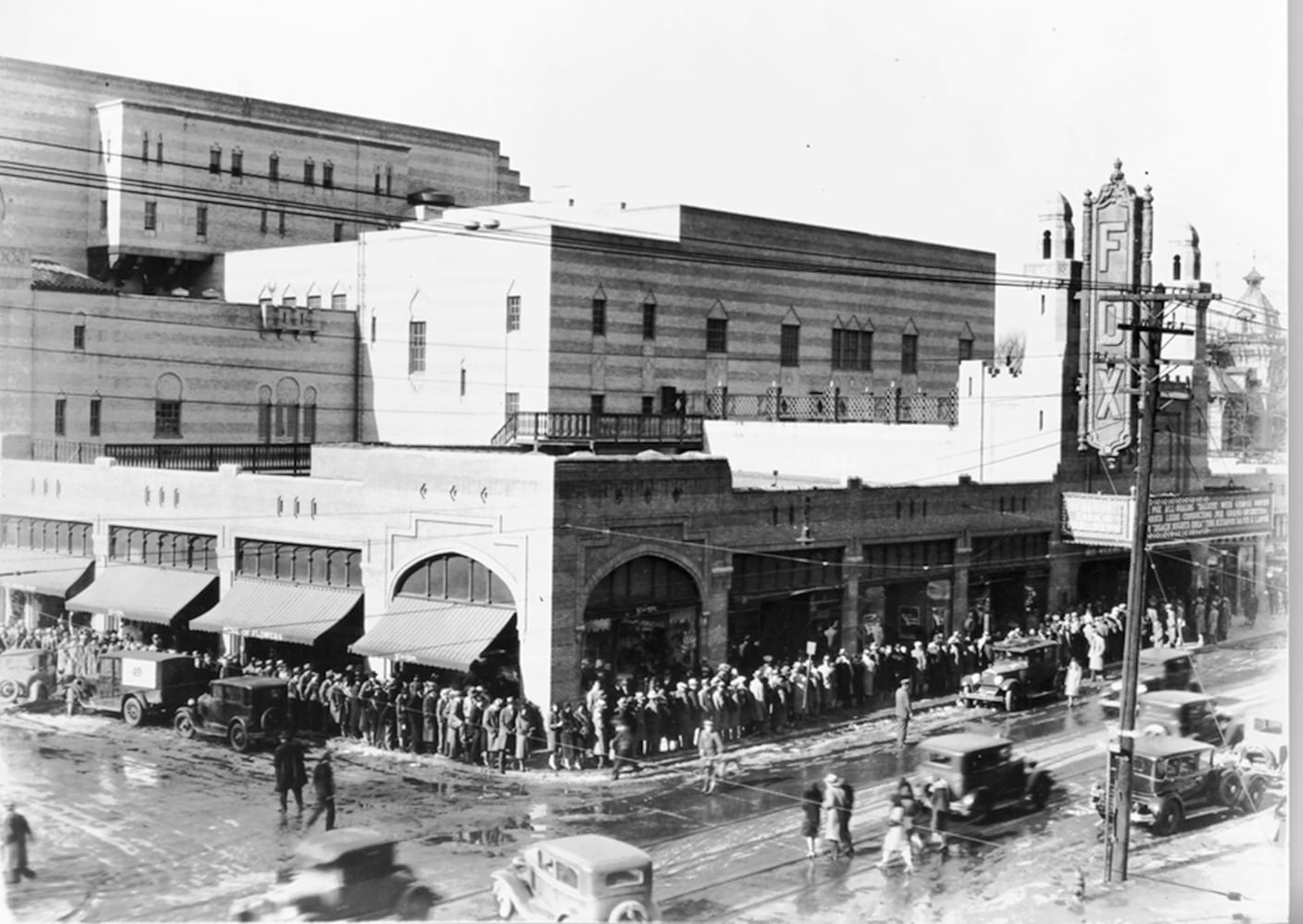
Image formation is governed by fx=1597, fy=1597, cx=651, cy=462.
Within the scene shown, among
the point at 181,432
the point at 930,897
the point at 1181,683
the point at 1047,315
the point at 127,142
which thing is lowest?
the point at 930,897

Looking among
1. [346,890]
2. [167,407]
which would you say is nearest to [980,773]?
[346,890]

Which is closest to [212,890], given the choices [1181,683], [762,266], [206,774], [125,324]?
[206,774]

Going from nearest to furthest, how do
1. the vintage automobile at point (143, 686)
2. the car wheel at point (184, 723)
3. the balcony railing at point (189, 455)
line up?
the car wheel at point (184, 723), the vintage automobile at point (143, 686), the balcony railing at point (189, 455)

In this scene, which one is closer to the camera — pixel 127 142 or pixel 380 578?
pixel 380 578

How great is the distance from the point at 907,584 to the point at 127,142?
70.1 ft

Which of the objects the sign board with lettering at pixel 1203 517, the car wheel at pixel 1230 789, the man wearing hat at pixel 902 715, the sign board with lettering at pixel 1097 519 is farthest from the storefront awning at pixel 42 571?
the car wheel at pixel 1230 789

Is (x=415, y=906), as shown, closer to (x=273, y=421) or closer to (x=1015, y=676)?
(x=1015, y=676)

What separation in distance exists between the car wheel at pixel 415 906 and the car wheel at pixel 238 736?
13.5ft

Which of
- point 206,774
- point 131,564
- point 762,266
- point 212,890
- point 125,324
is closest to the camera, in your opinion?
point 212,890

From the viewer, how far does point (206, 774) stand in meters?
21.9

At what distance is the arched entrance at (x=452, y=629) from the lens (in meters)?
23.2

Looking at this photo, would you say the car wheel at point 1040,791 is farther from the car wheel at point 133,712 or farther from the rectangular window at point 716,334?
the rectangular window at point 716,334

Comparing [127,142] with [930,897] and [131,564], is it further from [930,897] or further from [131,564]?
[930,897]

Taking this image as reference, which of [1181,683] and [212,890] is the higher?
[1181,683]
